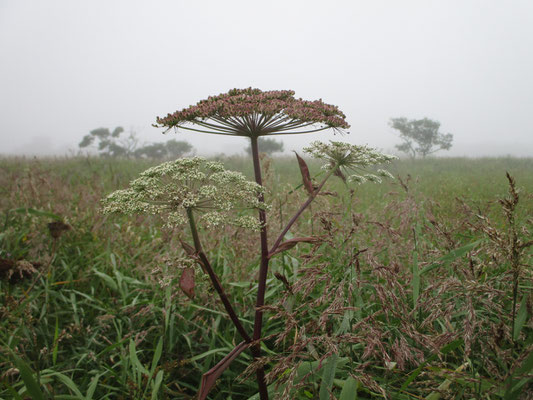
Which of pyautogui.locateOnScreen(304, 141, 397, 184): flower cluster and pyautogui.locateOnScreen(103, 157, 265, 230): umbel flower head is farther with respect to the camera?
pyautogui.locateOnScreen(304, 141, 397, 184): flower cluster

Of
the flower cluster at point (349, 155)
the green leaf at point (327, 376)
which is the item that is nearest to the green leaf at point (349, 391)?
the green leaf at point (327, 376)

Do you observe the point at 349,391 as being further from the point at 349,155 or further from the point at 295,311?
the point at 349,155

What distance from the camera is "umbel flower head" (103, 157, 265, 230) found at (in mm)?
1604

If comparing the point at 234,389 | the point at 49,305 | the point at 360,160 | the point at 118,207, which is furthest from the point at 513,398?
the point at 49,305

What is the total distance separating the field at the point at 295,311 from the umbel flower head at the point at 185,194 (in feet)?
0.96

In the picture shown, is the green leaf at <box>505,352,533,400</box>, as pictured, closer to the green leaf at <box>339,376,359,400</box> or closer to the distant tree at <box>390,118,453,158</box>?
the green leaf at <box>339,376,359,400</box>

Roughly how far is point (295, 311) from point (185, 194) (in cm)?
83

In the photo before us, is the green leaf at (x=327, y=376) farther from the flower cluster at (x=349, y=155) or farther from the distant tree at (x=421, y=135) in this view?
the distant tree at (x=421, y=135)

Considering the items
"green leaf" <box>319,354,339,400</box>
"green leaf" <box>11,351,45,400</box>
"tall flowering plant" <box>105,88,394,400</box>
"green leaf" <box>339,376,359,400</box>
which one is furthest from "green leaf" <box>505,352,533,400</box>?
"green leaf" <box>11,351,45,400</box>

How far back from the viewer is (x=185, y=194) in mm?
1672

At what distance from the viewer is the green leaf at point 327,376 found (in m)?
1.67

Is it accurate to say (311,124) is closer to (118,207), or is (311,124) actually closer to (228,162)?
(118,207)

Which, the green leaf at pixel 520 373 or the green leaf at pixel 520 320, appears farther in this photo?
the green leaf at pixel 520 320

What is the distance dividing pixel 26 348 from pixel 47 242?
1.62 metres
